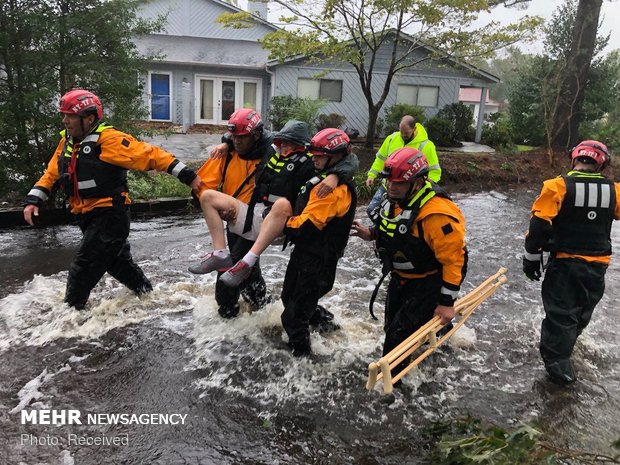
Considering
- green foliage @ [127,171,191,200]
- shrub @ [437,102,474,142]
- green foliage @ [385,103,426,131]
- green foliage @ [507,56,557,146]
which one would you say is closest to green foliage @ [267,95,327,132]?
green foliage @ [385,103,426,131]

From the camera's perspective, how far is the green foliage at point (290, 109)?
17703 millimetres

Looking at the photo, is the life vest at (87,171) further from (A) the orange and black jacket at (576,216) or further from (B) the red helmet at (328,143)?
(A) the orange and black jacket at (576,216)

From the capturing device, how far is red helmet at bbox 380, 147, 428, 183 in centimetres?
377

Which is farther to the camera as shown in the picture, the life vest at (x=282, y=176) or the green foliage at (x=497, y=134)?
the green foliage at (x=497, y=134)

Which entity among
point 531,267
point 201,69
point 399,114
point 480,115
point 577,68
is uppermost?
point 577,68

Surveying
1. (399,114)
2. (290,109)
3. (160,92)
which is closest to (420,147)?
(290,109)

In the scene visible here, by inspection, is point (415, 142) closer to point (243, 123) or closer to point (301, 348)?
point (243, 123)

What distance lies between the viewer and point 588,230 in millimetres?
4340

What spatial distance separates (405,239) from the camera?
3.91 meters

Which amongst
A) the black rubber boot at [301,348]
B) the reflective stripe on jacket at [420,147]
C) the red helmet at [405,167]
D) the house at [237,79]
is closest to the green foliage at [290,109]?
the house at [237,79]

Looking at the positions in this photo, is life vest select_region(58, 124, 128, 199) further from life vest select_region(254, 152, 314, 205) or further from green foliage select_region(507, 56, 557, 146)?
green foliage select_region(507, 56, 557, 146)

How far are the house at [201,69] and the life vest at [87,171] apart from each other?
17.4 meters

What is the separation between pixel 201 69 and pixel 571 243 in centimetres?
2135

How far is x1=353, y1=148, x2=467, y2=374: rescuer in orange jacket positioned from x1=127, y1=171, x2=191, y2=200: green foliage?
7.59 m
